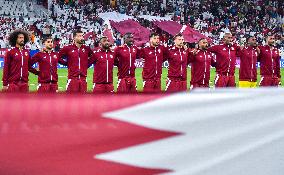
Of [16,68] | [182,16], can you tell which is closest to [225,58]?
[16,68]

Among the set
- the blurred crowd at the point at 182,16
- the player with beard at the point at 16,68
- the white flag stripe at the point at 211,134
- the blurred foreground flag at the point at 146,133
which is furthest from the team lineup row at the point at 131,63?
the blurred crowd at the point at 182,16

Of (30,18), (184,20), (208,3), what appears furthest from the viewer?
(208,3)

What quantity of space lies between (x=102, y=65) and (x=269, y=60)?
362 centimetres

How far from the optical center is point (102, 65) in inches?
384

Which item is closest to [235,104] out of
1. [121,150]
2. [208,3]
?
[121,150]

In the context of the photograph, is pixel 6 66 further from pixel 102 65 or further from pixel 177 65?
pixel 177 65

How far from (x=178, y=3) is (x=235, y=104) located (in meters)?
39.5

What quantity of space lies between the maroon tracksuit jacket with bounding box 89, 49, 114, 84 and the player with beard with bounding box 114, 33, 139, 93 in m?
0.24

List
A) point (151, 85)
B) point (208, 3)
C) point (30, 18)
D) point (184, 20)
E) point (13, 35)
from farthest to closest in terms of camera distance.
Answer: point (208, 3), point (184, 20), point (30, 18), point (151, 85), point (13, 35)

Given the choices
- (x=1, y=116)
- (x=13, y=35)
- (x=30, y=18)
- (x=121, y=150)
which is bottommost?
(x=121, y=150)

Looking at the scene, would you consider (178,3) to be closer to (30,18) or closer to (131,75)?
(30,18)

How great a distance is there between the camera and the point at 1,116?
2.60 meters

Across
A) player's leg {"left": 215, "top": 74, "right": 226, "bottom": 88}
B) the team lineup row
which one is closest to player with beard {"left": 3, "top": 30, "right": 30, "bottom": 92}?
the team lineup row

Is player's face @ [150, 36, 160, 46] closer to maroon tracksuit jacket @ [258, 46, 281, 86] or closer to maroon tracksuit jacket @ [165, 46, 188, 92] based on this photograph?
maroon tracksuit jacket @ [165, 46, 188, 92]
